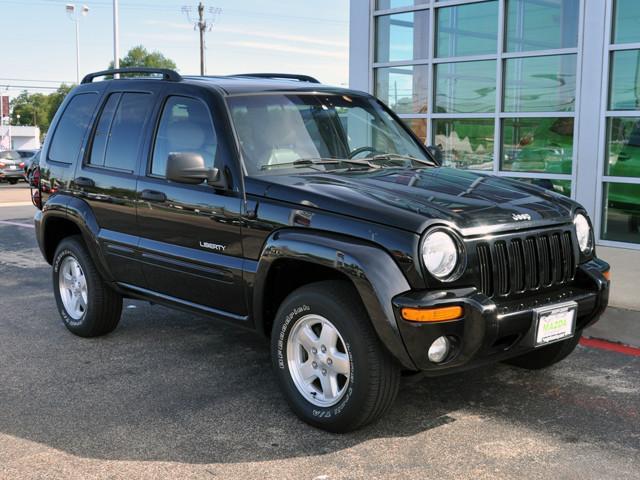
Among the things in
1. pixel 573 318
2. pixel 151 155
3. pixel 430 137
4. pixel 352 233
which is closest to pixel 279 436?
pixel 352 233

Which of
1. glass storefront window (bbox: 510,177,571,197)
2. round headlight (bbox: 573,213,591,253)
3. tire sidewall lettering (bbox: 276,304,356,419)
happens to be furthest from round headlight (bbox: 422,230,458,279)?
glass storefront window (bbox: 510,177,571,197)

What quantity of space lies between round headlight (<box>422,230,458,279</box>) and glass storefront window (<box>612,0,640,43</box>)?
6.59m

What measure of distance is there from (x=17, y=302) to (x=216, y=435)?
4.07 m

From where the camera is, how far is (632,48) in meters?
9.07

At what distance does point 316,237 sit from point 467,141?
742 cm

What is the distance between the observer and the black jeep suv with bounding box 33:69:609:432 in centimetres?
373

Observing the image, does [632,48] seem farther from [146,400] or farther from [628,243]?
[146,400]

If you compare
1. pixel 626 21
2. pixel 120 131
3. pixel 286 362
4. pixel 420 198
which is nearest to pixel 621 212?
pixel 626 21

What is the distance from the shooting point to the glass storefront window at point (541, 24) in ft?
31.8

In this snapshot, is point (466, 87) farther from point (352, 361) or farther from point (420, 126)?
point (352, 361)

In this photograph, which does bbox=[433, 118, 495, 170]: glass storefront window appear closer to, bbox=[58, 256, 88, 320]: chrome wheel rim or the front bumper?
bbox=[58, 256, 88, 320]: chrome wheel rim

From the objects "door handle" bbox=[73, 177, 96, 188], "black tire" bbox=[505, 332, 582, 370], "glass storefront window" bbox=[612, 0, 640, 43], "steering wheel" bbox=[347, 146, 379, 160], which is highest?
"glass storefront window" bbox=[612, 0, 640, 43]

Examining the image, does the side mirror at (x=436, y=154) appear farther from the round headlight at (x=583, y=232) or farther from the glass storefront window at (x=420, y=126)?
the glass storefront window at (x=420, y=126)

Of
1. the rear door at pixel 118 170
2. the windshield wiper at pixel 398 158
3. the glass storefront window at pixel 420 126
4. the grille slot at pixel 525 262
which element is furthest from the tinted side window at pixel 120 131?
the glass storefront window at pixel 420 126
